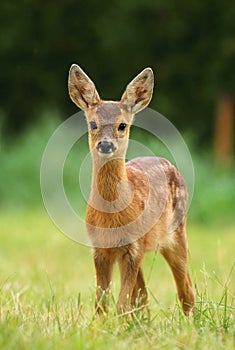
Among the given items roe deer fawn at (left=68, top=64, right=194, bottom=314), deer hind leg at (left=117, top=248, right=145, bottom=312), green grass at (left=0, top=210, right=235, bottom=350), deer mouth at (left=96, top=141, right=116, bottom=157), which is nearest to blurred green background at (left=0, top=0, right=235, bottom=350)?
green grass at (left=0, top=210, right=235, bottom=350)

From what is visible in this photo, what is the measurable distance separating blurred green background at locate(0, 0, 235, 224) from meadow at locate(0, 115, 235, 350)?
1.19 meters

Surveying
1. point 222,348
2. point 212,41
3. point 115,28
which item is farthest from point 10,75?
point 222,348

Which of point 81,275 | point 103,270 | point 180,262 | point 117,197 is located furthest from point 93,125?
point 81,275

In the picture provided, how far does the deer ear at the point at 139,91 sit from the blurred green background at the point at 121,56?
9366mm

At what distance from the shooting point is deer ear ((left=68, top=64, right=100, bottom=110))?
5551 mm

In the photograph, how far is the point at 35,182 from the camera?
13523 mm

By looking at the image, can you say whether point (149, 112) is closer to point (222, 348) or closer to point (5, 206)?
point (5, 206)

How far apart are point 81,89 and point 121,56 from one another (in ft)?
35.4

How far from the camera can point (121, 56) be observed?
53.4 feet

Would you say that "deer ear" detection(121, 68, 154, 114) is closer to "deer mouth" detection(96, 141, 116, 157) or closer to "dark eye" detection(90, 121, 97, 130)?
"dark eye" detection(90, 121, 97, 130)

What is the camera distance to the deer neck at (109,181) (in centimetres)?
547

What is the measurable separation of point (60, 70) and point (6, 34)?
1.12 meters

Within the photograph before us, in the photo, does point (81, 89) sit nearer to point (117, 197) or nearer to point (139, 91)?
point (139, 91)

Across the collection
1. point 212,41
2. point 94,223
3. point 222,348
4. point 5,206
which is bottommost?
point 222,348
